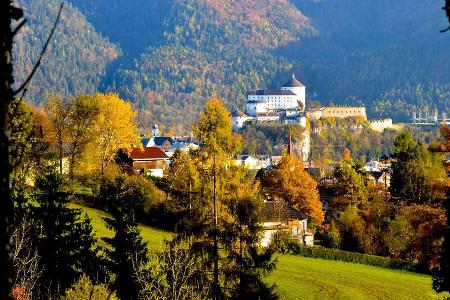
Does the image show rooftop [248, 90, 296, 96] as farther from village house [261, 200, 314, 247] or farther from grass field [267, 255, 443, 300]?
grass field [267, 255, 443, 300]

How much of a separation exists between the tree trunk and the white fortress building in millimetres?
126480

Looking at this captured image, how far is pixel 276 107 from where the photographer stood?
148 m

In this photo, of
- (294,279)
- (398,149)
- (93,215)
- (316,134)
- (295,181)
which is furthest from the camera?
(316,134)

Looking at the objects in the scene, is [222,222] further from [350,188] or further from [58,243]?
[350,188]

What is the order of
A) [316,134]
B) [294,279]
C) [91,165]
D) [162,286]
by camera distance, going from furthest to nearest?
[316,134] < [91,165] < [294,279] < [162,286]

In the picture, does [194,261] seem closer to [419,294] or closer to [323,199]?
[419,294]

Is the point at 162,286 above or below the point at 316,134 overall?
below

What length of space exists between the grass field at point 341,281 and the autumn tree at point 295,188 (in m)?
10.3

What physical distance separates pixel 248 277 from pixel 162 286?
2.08 m

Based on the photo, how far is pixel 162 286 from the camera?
16641 millimetres

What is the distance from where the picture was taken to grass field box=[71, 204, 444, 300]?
26.3 metres

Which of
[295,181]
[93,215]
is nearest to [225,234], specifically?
[93,215]

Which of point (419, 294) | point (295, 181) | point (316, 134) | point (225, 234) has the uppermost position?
point (316, 134)

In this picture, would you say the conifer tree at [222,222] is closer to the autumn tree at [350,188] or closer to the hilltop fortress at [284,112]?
the autumn tree at [350,188]
